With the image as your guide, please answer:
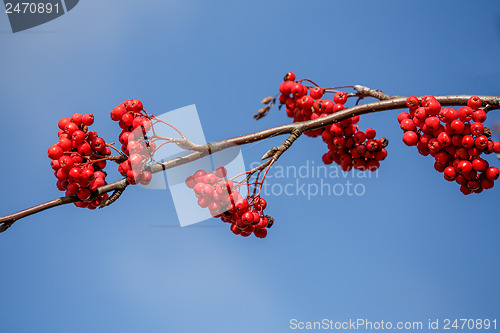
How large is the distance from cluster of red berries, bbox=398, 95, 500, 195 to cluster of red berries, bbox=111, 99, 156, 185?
2.24m

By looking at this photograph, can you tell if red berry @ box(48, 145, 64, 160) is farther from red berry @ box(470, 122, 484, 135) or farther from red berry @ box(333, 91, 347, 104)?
red berry @ box(470, 122, 484, 135)

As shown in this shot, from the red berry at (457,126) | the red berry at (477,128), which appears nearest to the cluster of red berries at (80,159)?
the red berry at (457,126)

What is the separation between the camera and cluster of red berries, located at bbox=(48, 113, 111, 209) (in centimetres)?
404

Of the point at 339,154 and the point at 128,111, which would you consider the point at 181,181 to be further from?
the point at 339,154

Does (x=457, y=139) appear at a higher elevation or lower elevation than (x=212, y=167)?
lower

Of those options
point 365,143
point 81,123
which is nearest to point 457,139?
point 365,143

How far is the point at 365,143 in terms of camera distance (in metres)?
5.11

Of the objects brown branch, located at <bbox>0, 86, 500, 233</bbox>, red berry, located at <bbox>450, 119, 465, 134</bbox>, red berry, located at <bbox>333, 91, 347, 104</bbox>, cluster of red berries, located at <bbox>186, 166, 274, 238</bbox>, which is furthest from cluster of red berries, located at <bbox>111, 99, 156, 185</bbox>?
red berry, located at <bbox>450, 119, 465, 134</bbox>

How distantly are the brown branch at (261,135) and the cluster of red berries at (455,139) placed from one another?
0.22 metres

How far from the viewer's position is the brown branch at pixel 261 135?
158 inches

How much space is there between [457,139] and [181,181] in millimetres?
2421

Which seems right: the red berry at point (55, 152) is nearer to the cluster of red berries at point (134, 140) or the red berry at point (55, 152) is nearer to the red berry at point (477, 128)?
the cluster of red berries at point (134, 140)

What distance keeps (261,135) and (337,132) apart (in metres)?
1.12

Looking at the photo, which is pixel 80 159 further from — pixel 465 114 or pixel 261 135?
pixel 465 114
